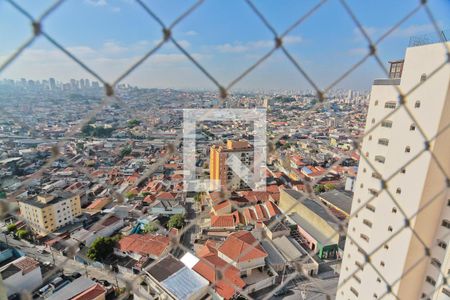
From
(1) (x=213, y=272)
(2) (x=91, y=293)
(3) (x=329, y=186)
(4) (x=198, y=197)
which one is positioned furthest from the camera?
(3) (x=329, y=186)

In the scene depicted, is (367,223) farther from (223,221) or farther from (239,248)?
(223,221)

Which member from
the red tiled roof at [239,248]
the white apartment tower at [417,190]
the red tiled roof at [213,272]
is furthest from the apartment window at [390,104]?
the red tiled roof at [239,248]

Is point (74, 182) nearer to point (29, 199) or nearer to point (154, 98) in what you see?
point (29, 199)

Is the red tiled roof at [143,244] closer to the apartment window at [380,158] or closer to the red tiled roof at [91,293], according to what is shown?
the red tiled roof at [91,293]

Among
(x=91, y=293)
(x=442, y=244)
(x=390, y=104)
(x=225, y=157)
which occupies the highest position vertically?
(x=390, y=104)

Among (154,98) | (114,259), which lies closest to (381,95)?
(154,98)

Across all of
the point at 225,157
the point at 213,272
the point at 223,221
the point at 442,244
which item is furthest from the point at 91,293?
the point at 442,244

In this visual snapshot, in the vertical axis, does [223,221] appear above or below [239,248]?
below
